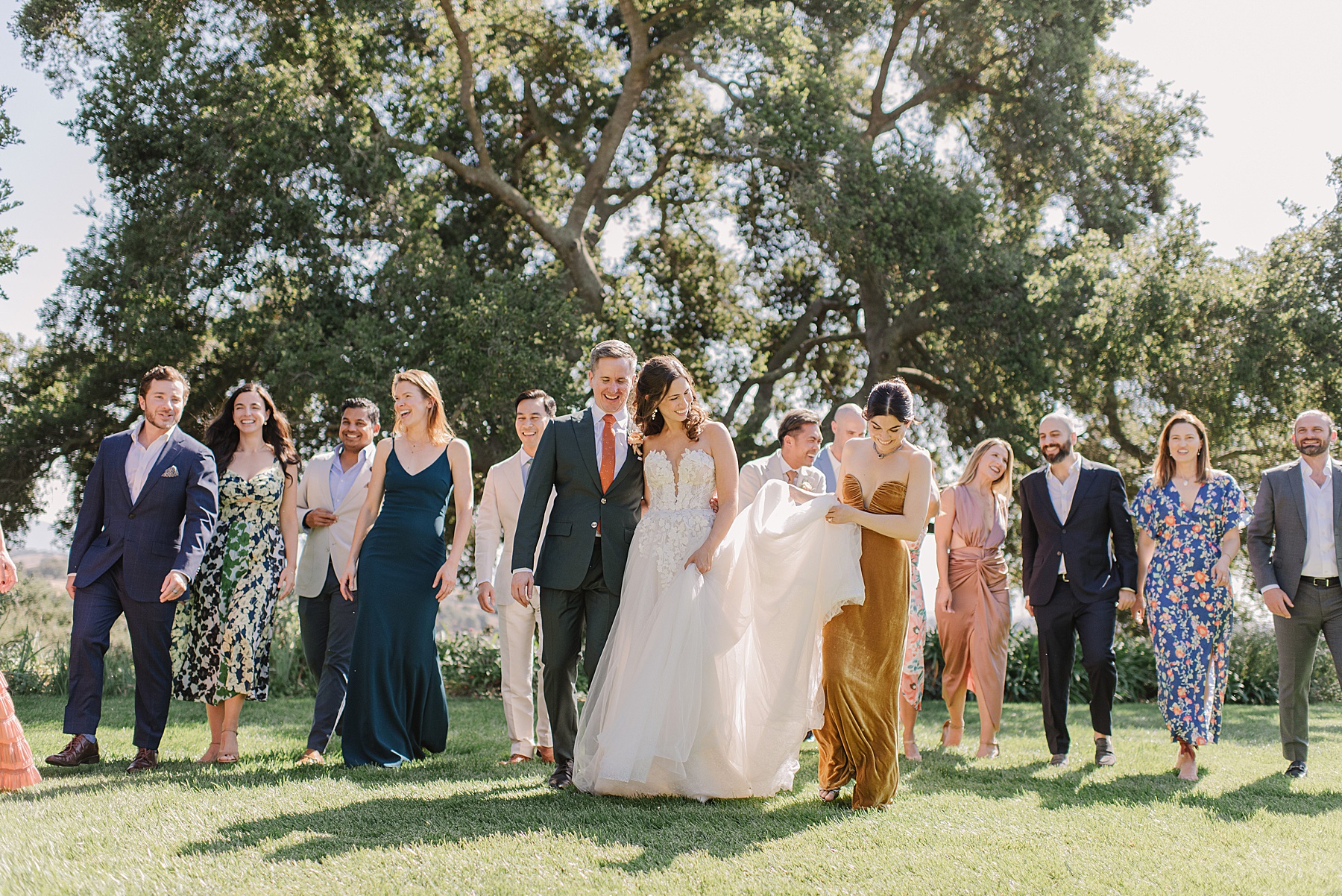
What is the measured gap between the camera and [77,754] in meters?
6.06

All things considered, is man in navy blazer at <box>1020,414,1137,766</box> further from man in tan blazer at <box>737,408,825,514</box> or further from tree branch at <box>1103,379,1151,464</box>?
tree branch at <box>1103,379,1151,464</box>

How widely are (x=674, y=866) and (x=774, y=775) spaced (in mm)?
1437

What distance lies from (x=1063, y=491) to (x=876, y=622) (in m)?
2.82

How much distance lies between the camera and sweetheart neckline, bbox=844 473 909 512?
543 cm

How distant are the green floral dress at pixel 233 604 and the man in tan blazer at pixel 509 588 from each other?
4.44 feet

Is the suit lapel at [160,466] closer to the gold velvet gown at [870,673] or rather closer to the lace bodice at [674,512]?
the lace bodice at [674,512]

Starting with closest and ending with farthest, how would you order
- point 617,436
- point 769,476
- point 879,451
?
point 879,451 → point 617,436 → point 769,476

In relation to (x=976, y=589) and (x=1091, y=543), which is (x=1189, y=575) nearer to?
(x=1091, y=543)

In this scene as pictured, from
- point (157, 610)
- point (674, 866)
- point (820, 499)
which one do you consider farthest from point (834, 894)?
point (157, 610)

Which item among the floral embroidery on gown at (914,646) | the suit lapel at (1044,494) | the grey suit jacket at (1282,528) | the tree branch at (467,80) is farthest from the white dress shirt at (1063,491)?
the tree branch at (467,80)

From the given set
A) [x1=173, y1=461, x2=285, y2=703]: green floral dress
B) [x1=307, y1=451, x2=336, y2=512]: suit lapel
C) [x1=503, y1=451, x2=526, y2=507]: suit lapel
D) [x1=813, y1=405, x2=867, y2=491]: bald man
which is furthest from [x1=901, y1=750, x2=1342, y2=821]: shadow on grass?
[x1=307, y1=451, x2=336, y2=512]: suit lapel

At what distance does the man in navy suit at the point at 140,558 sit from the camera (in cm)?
604

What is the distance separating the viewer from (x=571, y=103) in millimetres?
19906

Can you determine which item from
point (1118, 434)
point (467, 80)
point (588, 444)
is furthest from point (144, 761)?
point (1118, 434)
